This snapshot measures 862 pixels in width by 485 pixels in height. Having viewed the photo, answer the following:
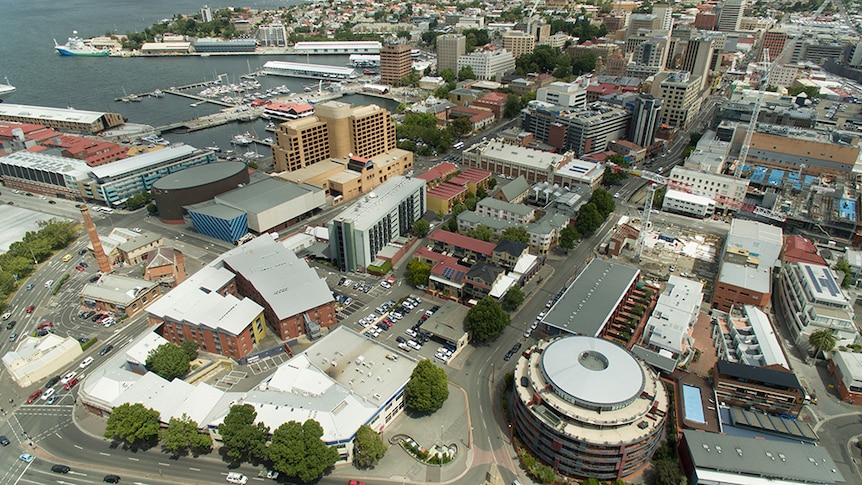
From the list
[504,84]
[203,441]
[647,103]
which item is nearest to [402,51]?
[504,84]

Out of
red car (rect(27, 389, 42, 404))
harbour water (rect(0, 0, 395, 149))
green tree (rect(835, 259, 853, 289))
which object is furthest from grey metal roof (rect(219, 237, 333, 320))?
green tree (rect(835, 259, 853, 289))

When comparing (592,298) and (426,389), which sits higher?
(592,298)

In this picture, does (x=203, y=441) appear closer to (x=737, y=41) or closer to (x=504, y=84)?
(x=504, y=84)

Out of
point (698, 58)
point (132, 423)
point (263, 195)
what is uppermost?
point (698, 58)

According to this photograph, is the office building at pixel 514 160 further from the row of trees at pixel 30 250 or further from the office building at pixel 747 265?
the row of trees at pixel 30 250

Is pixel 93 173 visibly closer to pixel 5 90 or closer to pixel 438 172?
pixel 438 172

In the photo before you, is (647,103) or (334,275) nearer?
(334,275)

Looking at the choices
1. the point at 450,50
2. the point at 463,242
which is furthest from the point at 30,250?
the point at 450,50

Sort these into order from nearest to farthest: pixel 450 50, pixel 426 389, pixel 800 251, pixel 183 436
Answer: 1. pixel 183 436
2. pixel 426 389
3. pixel 800 251
4. pixel 450 50
